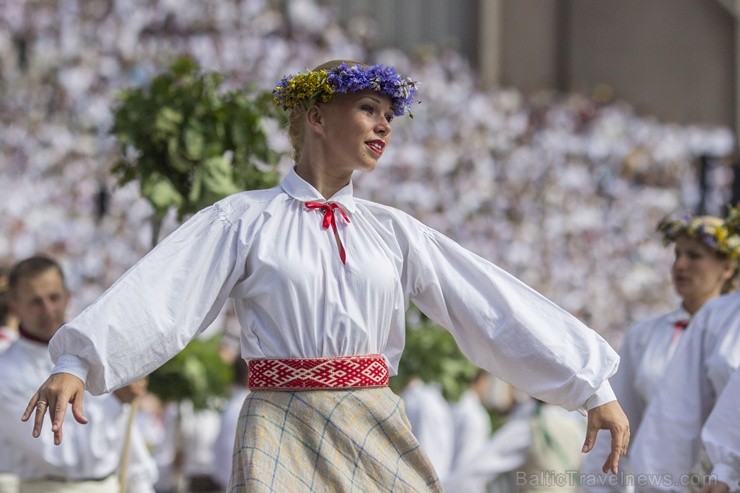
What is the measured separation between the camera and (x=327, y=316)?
413 centimetres

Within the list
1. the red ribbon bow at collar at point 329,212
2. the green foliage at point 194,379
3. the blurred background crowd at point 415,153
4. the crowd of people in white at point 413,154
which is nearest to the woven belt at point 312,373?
the red ribbon bow at collar at point 329,212

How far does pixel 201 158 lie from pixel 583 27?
3240 cm

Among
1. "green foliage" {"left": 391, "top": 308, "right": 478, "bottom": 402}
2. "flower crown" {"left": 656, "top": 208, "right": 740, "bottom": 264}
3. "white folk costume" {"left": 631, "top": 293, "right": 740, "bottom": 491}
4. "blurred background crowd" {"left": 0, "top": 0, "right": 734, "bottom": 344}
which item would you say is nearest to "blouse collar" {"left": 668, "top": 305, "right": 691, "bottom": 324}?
"flower crown" {"left": 656, "top": 208, "right": 740, "bottom": 264}

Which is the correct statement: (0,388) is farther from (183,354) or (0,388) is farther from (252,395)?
(183,354)

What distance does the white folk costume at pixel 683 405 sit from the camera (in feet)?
20.2

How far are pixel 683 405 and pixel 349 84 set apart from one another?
2.48 metres

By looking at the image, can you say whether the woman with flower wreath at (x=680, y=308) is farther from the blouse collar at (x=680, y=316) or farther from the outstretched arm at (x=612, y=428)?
the outstretched arm at (x=612, y=428)

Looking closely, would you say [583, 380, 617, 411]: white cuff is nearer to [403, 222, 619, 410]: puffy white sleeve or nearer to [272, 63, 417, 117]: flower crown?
[403, 222, 619, 410]: puffy white sleeve

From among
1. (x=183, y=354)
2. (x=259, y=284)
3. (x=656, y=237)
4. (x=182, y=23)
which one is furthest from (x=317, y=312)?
(x=656, y=237)

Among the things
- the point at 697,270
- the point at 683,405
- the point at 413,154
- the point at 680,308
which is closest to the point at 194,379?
the point at 680,308

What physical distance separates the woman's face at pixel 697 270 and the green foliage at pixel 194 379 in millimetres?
4690

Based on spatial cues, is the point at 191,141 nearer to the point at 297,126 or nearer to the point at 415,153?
the point at 297,126

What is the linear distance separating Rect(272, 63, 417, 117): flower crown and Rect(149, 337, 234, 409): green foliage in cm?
628

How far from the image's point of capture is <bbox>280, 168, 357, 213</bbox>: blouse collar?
Result: 4.38 meters
